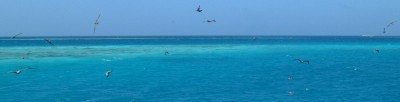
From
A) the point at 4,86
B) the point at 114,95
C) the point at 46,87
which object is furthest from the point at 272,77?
the point at 4,86

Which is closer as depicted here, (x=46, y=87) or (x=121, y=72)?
(x=46, y=87)

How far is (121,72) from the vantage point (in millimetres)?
34250

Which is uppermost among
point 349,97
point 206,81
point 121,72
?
point 349,97

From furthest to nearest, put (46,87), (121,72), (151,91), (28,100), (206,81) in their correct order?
1. (121,72)
2. (206,81)
3. (46,87)
4. (151,91)
5. (28,100)

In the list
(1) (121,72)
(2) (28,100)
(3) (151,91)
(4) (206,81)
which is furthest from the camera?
(1) (121,72)

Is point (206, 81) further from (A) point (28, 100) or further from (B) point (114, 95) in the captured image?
(A) point (28, 100)

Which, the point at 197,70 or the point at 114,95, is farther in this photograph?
the point at 197,70

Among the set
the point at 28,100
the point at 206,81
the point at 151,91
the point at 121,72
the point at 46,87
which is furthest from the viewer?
the point at 121,72

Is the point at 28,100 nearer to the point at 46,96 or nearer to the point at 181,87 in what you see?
the point at 46,96

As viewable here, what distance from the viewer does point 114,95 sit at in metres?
23.1

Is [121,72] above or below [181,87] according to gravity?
below

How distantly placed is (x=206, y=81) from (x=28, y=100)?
940 centimetres

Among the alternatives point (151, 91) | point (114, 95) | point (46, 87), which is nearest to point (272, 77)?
point (151, 91)

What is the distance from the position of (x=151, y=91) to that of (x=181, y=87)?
1.82m
